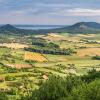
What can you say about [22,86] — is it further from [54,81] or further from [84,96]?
[84,96]

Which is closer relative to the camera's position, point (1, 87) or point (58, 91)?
point (58, 91)

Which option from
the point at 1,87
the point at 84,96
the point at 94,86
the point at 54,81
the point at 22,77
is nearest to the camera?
the point at 84,96

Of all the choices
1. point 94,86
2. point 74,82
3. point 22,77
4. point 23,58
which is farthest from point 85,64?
point 94,86

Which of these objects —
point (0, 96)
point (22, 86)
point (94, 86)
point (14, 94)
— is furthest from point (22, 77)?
point (94, 86)

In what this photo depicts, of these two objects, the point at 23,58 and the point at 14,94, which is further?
the point at 23,58

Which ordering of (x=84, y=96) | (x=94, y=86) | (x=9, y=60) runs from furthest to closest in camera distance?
(x=9, y=60)
(x=94, y=86)
(x=84, y=96)

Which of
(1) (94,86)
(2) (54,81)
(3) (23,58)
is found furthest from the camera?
(3) (23,58)

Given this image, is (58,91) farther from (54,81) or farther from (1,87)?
(1,87)

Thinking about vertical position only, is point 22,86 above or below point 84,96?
below

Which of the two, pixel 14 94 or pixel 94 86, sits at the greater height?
pixel 94 86
